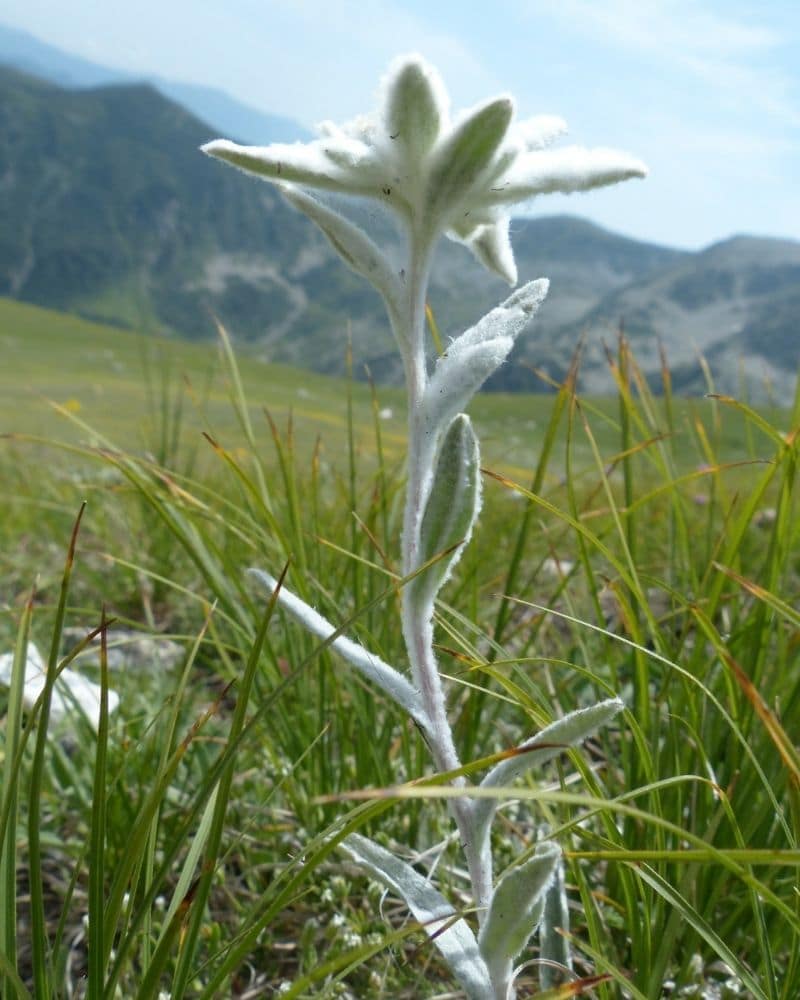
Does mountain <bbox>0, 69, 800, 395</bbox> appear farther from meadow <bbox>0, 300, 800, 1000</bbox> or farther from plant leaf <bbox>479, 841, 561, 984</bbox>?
plant leaf <bbox>479, 841, 561, 984</bbox>

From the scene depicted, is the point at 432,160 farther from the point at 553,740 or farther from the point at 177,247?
the point at 177,247

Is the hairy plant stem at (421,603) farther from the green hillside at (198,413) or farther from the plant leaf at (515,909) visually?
the green hillside at (198,413)

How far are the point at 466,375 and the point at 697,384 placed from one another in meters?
107

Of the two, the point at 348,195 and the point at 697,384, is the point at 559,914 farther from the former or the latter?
the point at 697,384

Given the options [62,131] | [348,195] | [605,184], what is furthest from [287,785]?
[62,131]

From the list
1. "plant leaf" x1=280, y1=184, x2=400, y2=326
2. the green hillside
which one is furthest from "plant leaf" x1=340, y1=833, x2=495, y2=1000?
the green hillside

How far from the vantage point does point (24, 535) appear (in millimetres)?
3936

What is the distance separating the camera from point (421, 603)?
1134 millimetres

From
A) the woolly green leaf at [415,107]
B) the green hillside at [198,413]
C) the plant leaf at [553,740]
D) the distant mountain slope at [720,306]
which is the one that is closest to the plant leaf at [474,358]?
the woolly green leaf at [415,107]

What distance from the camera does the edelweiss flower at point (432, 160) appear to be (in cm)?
109

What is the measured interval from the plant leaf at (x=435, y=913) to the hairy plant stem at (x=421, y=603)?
42mm

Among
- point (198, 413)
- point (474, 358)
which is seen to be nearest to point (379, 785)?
point (474, 358)

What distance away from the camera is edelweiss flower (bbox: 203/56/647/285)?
1090mm

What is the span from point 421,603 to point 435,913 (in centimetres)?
39
